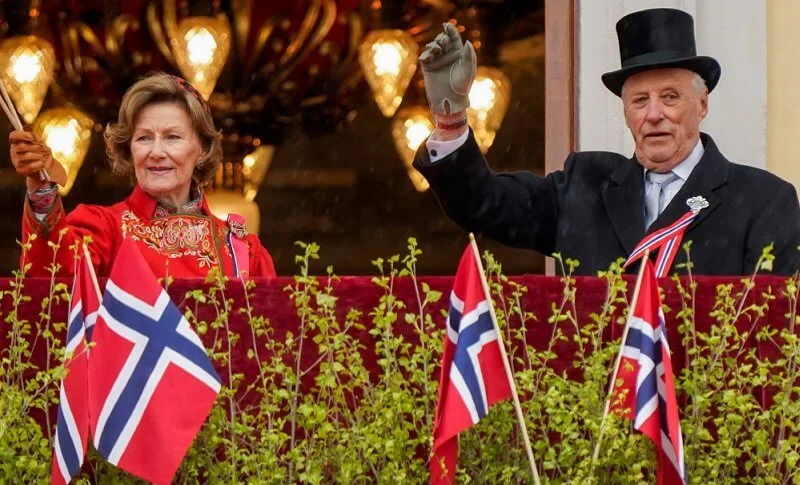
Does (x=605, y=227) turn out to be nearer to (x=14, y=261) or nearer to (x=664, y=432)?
(x=664, y=432)

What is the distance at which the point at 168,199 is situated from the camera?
473cm

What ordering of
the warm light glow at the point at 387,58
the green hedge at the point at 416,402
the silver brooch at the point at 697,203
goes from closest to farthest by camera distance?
the green hedge at the point at 416,402 < the silver brooch at the point at 697,203 < the warm light glow at the point at 387,58

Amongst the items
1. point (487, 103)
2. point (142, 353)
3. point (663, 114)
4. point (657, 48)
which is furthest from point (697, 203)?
point (487, 103)

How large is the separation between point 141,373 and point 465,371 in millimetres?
706

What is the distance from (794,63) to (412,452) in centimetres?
249

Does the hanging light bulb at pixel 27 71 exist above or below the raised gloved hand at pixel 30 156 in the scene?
above

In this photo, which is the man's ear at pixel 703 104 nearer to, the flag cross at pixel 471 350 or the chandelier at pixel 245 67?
the flag cross at pixel 471 350

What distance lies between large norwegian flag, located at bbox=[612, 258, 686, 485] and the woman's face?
4.58 feet

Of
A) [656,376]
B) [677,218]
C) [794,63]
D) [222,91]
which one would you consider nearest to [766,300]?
[656,376]

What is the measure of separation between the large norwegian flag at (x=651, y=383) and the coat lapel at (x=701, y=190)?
2.63ft

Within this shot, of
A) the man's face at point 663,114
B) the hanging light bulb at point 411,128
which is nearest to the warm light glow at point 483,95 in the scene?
the hanging light bulb at point 411,128

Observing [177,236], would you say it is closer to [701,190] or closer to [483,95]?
[701,190]

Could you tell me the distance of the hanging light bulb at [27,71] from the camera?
275 inches

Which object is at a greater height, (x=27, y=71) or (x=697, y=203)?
(x=27, y=71)
